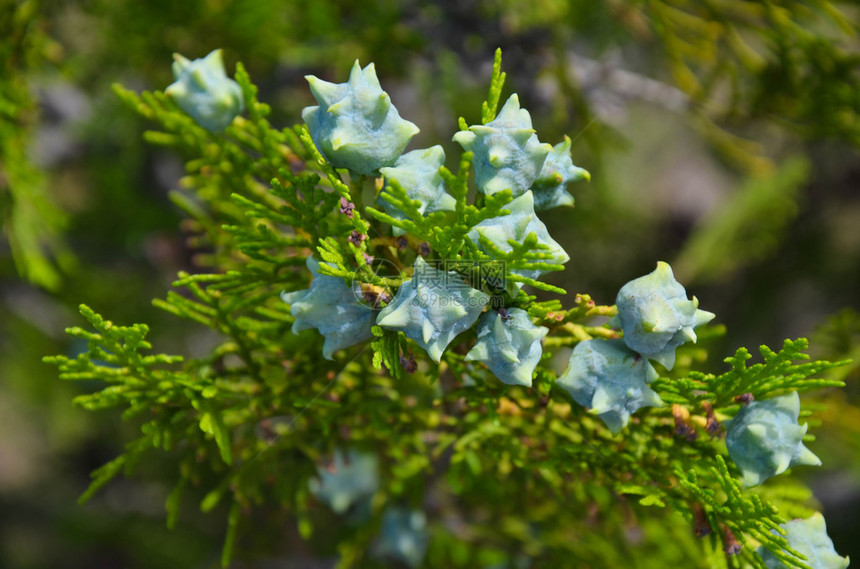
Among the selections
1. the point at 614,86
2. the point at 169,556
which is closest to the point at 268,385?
the point at 614,86

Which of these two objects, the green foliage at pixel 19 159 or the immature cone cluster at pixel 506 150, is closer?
the immature cone cluster at pixel 506 150

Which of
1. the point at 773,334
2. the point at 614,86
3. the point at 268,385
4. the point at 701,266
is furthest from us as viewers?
the point at 773,334

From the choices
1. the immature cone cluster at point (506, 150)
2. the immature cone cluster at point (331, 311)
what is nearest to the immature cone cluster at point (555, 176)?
the immature cone cluster at point (506, 150)

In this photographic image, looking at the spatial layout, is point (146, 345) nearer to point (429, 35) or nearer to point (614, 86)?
point (429, 35)

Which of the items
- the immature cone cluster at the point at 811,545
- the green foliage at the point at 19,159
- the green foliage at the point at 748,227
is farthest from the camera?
the green foliage at the point at 748,227

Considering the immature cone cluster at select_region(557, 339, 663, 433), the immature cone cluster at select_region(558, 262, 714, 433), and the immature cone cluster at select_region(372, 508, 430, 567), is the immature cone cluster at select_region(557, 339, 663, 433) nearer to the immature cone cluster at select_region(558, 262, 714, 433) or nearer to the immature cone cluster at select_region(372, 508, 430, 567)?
the immature cone cluster at select_region(558, 262, 714, 433)

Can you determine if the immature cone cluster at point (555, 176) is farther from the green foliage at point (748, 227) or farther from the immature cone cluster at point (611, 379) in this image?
the green foliage at point (748, 227)
